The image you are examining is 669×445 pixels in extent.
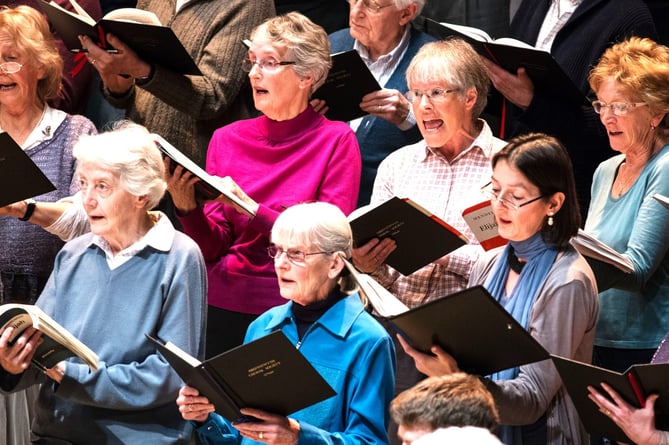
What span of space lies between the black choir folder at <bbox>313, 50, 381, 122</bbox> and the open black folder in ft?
5.04

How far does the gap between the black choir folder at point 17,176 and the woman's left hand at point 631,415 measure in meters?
2.14

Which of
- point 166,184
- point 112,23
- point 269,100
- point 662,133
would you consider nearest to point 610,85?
point 662,133

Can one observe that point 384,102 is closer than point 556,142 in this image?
No

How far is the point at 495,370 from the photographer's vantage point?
362 centimetres

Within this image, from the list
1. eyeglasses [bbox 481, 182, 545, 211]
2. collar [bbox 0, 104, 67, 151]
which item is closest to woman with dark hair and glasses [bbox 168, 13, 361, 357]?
collar [bbox 0, 104, 67, 151]

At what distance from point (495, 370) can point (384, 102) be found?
1637 mm

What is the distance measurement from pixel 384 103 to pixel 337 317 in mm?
1318

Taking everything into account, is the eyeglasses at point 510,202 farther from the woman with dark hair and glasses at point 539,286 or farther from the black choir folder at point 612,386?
the black choir folder at point 612,386

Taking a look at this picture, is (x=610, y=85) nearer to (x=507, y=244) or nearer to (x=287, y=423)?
(x=507, y=244)

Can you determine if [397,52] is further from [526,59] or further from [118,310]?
[118,310]

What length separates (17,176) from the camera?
14.8 ft

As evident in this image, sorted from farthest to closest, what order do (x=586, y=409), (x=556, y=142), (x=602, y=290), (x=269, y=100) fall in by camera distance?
(x=269, y=100), (x=602, y=290), (x=556, y=142), (x=586, y=409)

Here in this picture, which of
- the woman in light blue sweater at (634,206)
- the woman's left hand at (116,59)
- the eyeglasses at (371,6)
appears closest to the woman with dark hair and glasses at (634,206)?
the woman in light blue sweater at (634,206)

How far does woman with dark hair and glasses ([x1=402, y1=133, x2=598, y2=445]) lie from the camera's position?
12.4ft
